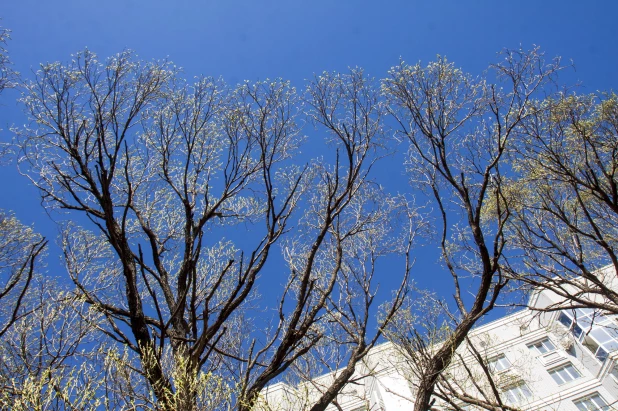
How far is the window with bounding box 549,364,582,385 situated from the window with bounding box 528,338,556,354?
1.21 m

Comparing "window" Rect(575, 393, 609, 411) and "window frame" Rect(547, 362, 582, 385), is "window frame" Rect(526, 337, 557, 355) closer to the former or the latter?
"window frame" Rect(547, 362, 582, 385)

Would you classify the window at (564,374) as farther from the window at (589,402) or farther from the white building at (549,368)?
the window at (589,402)

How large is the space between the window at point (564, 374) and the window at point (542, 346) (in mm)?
1211

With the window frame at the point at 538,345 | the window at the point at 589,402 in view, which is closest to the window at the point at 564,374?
the window at the point at 589,402

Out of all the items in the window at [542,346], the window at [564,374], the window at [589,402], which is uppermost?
the window at [542,346]

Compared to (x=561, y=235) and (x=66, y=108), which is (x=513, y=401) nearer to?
(x=561, y=235)

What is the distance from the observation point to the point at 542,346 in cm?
2119

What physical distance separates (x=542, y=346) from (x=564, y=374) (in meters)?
2.02

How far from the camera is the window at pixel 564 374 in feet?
62.1

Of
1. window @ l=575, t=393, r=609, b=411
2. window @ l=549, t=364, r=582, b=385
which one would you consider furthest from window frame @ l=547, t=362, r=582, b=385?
window @ l=575, t=393, r=609, b=411

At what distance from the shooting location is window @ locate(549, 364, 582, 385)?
18938 mm

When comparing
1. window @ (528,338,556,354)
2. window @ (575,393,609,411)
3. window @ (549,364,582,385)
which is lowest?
window @ (575,393,609,411)

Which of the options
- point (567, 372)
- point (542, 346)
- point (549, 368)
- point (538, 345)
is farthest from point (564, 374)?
point (538, 345)

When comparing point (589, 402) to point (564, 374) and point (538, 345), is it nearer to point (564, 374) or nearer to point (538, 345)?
point (564, 374)
